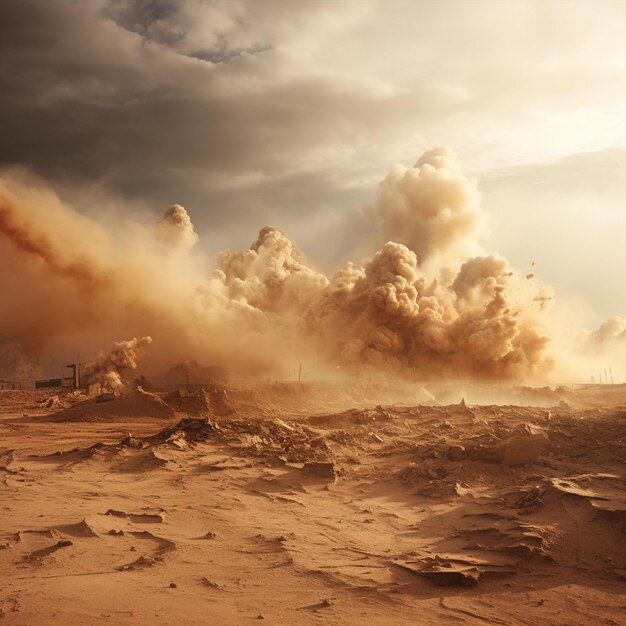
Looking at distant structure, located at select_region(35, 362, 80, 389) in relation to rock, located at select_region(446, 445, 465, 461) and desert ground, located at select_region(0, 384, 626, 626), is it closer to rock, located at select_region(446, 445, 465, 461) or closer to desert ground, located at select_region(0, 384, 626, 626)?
desert ground, located at select_region(0, 384, 626, 626)

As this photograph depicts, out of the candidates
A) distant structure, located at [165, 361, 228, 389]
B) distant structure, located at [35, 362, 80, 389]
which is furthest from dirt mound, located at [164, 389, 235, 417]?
distant structure, located at [165, 361, 228, 389]

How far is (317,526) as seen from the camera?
34.1 ft

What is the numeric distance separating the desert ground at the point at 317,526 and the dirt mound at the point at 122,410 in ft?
27.4

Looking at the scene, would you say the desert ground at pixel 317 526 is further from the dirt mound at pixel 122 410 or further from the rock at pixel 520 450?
the dirt mound at pixel 122 410

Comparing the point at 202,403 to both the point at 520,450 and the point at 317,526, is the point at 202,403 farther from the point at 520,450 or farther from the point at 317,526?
the point at 317,526

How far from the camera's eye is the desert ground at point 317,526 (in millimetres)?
6762

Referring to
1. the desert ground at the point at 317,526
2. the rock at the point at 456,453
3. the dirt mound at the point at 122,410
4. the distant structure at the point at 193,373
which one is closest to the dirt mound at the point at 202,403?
the dirt mound at the point at 122,410

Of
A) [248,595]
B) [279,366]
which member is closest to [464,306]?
[279,366]

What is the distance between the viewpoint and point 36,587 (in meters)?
6.67

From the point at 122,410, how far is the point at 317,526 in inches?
834

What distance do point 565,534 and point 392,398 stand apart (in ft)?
93.7

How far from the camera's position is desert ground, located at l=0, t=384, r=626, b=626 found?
6.76 metres

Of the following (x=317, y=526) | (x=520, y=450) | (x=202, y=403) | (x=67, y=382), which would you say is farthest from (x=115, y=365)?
(x=317, y=526)

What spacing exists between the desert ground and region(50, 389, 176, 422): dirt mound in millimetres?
8355
